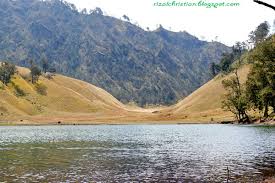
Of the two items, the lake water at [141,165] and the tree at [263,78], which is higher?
the tree at [263,78]

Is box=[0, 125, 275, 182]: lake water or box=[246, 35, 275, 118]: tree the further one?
box=[246, 35, 275, 118]: tree

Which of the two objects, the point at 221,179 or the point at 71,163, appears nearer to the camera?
the point at 221,179

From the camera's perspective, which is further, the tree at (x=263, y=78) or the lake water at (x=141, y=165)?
the tree at (x=263, y=78)

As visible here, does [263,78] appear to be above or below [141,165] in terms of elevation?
above

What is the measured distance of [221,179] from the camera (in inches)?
1563

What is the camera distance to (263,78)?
450ft

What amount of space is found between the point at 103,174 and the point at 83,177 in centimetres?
273

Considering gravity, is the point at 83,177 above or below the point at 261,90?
below

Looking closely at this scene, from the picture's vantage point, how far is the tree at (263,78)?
429ft

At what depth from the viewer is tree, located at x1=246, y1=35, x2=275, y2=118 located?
429 ft

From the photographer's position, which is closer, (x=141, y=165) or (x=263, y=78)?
(x=141, y=165)

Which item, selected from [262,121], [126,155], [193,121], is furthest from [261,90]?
[126,155]

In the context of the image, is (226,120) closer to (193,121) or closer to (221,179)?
(193,121)

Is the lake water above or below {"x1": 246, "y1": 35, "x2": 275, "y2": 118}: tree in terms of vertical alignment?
below
